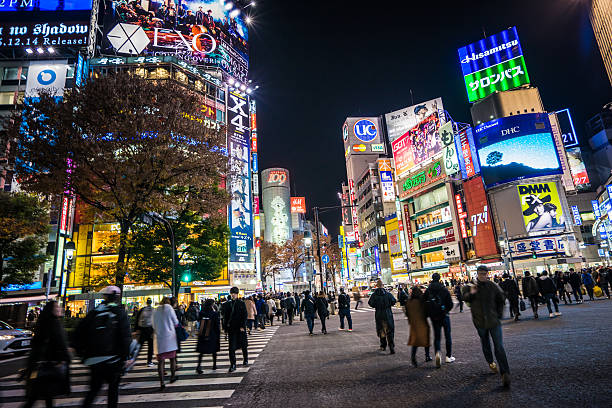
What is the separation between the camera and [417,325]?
7.08 meters

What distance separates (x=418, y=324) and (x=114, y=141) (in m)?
13.7

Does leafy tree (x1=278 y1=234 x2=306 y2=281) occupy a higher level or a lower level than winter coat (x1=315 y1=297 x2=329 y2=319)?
higher

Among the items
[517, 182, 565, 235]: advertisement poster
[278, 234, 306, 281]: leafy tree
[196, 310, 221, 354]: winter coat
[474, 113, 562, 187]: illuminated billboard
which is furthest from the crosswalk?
[278, 234, 306, 281]: leafy tree

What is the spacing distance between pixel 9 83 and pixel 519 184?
65.2 m

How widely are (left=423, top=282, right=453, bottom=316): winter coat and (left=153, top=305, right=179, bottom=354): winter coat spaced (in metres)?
5.29

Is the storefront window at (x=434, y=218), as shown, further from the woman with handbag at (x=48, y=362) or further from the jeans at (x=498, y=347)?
the woman with handbag at (x=48, y=362)

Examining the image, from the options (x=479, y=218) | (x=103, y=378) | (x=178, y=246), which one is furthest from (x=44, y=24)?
(x=479, y=218)

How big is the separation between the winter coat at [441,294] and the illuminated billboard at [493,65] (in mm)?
57942

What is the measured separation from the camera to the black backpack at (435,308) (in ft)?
22.8

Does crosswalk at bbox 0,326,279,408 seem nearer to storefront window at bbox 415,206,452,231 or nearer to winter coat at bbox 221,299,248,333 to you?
winter coat at bbox 221,299,248,333

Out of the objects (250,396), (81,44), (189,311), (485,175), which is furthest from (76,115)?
(485,175)

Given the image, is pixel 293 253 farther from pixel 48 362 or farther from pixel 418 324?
pixel 48 362

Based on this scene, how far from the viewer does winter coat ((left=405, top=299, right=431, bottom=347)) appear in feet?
22.7

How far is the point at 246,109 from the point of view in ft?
180
